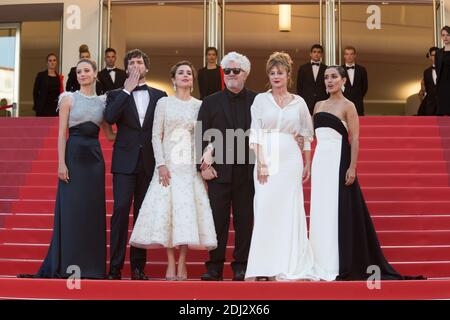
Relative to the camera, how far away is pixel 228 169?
6.38m

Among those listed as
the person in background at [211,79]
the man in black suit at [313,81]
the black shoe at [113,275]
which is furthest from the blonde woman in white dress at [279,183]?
the man in black suit at [313,81]

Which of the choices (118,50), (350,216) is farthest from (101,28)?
(350,216)

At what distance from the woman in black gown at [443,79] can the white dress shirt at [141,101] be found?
18.7ft

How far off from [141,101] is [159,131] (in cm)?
40

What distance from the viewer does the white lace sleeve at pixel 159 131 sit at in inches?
250

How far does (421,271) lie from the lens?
714 centimetres

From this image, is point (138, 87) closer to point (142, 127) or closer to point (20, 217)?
point (142, 127)

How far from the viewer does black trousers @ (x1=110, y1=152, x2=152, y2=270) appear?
6352 mm

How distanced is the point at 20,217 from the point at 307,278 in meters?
3.67

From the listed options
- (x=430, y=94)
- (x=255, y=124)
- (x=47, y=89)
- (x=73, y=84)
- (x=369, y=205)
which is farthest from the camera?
→ (x=47, y=89)

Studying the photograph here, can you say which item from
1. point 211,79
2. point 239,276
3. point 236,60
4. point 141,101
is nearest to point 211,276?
point 239,276

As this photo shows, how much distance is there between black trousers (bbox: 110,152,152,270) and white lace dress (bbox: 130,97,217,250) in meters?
0.12

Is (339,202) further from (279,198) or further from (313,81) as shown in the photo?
(313,81)
